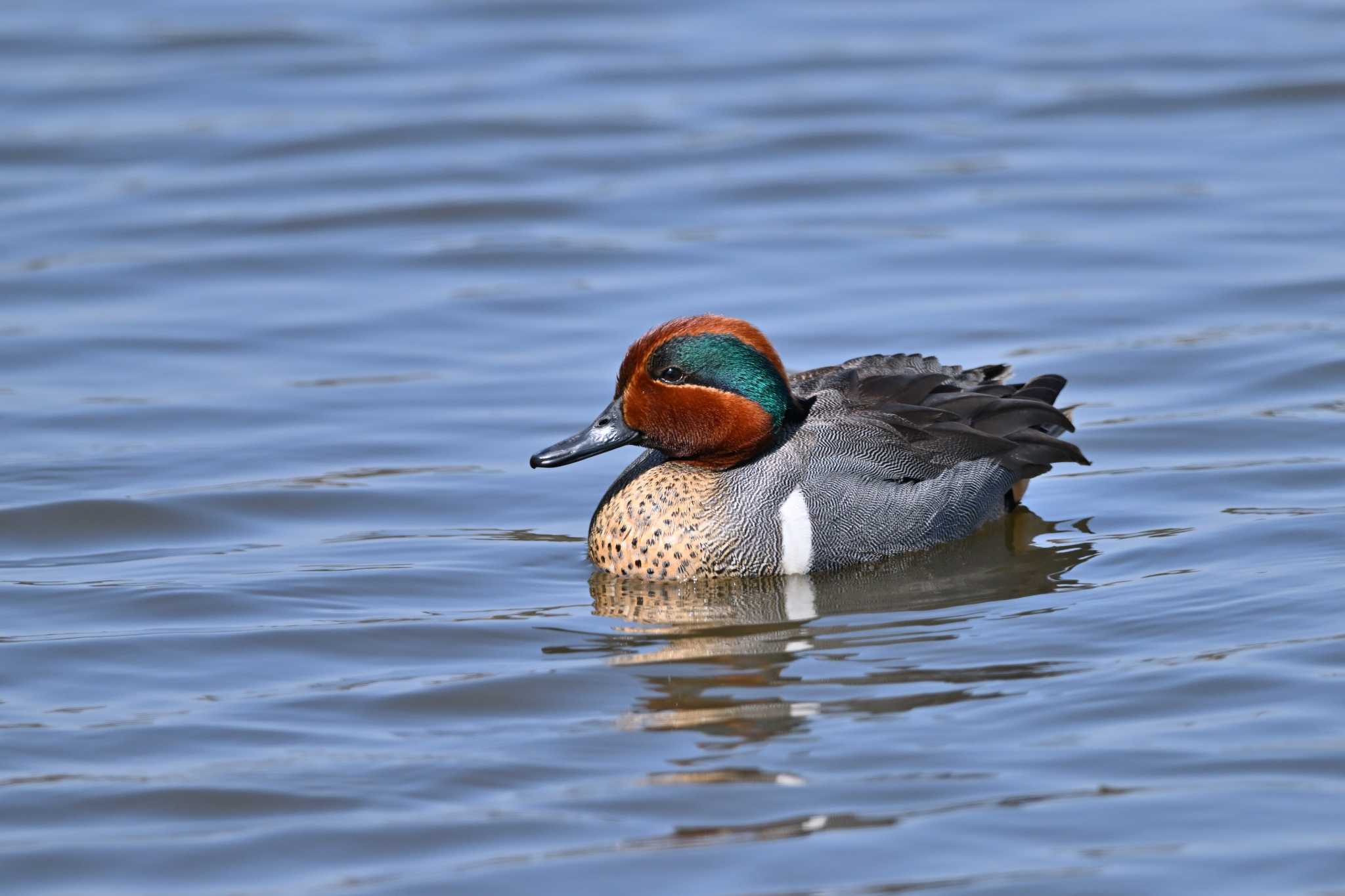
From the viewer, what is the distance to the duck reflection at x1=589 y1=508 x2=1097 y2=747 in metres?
6.76

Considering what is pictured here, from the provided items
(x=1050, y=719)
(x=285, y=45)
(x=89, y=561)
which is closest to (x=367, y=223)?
(x=285, y=45)

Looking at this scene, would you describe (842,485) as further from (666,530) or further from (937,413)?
(666,530)

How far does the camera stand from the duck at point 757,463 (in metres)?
8.37

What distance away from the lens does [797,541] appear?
332 inches

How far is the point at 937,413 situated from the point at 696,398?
3.71 ft

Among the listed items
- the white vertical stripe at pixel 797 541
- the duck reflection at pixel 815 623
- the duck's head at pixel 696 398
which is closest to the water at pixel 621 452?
the duck reflection at pixel 815 623

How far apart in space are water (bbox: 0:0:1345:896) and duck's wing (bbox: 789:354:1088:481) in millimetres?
404

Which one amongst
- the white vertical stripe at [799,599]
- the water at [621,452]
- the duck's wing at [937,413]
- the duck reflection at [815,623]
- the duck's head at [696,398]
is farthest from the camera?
the duck's wing at [937,413]

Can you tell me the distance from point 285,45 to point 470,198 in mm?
4523

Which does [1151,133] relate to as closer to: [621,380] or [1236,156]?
[1236,156]

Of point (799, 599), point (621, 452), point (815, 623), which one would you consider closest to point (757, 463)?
point (799, 599)

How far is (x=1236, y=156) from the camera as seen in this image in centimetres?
1519

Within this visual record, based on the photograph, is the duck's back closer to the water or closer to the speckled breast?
the speckled breast

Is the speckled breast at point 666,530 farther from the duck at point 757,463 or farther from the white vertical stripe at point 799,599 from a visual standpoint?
the white vertical stripe at point 799,599
